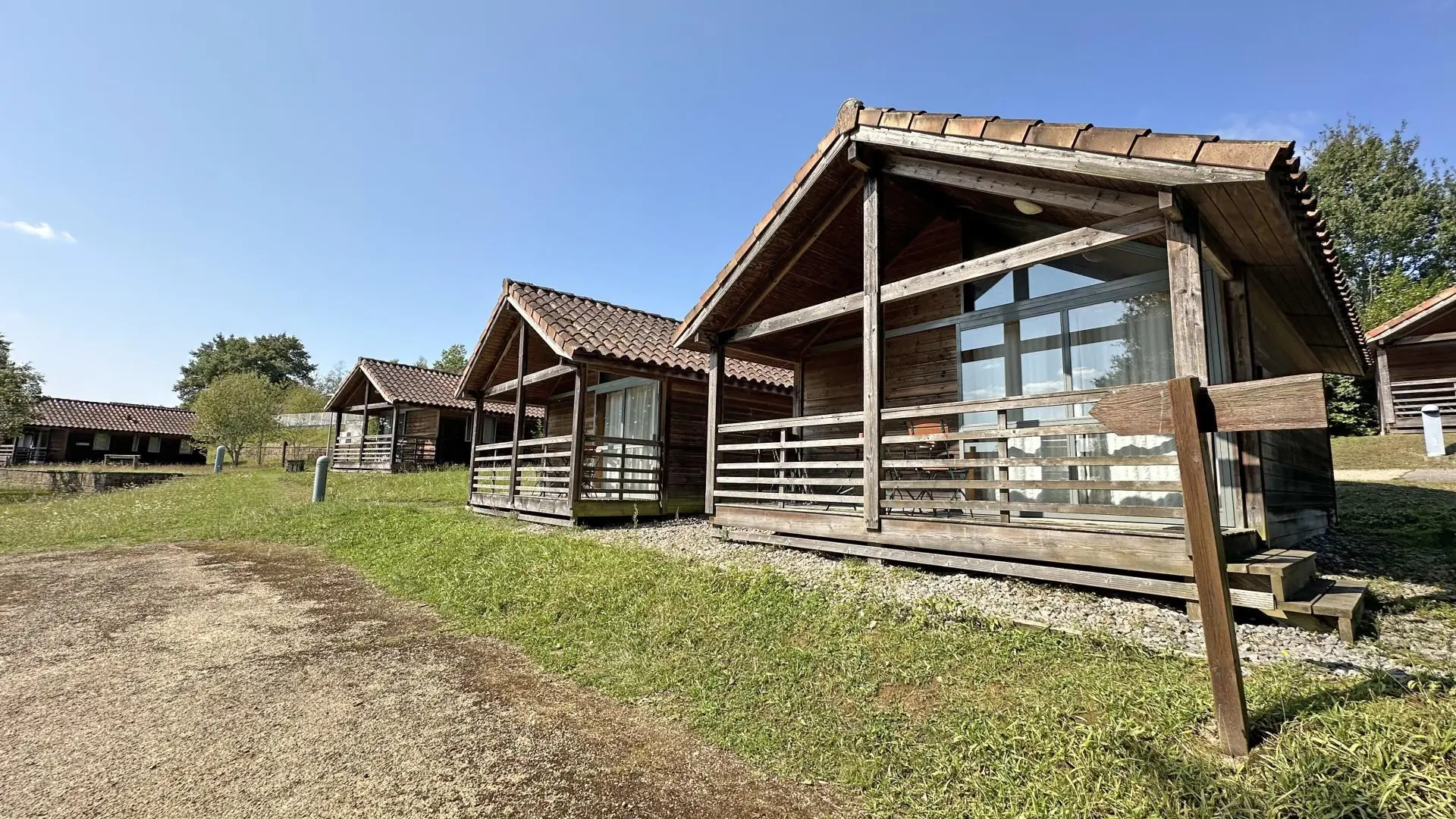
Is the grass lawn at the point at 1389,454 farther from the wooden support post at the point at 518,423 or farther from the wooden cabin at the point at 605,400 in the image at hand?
the wooden support post at the point at 518,423

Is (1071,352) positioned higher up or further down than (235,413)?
further down

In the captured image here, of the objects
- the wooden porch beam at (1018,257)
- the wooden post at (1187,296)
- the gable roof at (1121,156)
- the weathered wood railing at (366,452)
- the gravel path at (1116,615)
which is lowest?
the gravel path at (1116,615)

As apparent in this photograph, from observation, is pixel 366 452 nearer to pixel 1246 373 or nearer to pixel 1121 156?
pixel 1121 156

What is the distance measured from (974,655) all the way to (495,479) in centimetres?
1160

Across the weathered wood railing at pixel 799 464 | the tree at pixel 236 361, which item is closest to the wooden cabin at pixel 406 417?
the weathered wood railing at pixel 799 464

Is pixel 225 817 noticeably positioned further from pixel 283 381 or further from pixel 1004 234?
pixel 283 381

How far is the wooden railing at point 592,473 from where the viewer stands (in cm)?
1115

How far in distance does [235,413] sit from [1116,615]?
37.9 m

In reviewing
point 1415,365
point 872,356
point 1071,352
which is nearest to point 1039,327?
point 1071,352

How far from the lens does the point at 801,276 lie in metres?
9.42

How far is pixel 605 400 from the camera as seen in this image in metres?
15.0

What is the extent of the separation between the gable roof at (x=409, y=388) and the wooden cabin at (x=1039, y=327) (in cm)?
1718

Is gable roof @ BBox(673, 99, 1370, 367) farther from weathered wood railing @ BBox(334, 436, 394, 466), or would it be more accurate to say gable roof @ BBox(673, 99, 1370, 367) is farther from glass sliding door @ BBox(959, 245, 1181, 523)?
weathered wood railing @ BBox(334, 436, 394, 466)

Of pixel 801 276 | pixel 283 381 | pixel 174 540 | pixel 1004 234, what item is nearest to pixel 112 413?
pixel 283 381
